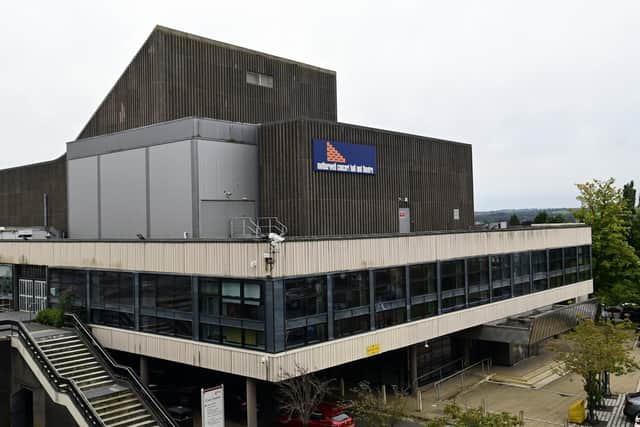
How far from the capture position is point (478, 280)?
3116 cm

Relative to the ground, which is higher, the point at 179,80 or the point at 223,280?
the point at 179,80

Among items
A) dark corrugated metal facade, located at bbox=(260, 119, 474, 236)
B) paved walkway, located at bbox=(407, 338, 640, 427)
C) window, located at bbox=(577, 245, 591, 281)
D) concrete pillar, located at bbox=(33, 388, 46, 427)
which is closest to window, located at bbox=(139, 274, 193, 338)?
concrete pillar, located at bbox=(33, 388, 46, 427)

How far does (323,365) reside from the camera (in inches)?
878

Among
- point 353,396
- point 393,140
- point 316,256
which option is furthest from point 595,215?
point 316,256

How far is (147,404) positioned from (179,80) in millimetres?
16884

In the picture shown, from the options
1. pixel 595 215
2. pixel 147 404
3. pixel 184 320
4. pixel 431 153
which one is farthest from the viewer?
pixel 595 215

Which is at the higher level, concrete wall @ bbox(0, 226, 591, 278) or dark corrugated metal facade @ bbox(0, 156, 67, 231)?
dark corrugated metal facade @ bbox(0, 156, 67, 231)

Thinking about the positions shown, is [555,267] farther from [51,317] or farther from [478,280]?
[51,317]

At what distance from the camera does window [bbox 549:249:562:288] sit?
124 ft

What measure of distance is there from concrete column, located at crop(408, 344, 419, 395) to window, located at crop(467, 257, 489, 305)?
438cm

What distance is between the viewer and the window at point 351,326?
22938 mm

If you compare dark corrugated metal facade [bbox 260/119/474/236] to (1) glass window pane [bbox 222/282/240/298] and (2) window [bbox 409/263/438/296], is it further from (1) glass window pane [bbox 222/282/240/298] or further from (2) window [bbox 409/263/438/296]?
(1) glass window pane [bbox 222/282/240/298]

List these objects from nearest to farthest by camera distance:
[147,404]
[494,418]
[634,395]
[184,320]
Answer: [494,418] → [147,404] → [184,320] → [634,395]

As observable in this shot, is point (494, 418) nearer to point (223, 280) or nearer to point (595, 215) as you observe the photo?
point (223, 280)
